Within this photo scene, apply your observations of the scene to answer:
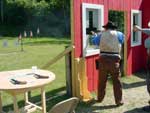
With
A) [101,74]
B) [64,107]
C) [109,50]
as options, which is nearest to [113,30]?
[109,50]

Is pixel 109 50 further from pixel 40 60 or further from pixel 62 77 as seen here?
pixel 40 60

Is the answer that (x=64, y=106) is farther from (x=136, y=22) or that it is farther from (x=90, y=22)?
(x=136, y=22)

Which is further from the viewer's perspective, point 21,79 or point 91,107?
point 91,107

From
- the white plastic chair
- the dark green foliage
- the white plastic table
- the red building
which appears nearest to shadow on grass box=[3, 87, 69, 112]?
the red building

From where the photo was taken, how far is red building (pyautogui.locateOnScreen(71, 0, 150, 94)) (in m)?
8.09

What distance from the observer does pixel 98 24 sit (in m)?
9.03

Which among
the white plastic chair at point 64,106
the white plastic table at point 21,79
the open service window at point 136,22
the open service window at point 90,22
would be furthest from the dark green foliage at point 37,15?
the white plastic chair at point 64,106

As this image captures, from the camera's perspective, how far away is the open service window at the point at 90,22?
8258 mm

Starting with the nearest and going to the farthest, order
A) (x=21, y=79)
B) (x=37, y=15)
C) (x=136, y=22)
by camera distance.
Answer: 1. (x=21, y=79)
2. (x=136, y=22)
3. (x=37, y=15)

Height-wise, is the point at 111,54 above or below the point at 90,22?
below

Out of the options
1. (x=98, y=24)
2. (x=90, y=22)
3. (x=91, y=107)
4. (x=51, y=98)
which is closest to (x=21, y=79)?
(x=91, y=107)

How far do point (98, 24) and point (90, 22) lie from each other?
0.84ft

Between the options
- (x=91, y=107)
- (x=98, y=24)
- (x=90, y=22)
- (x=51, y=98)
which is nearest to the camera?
(x=91, y=107)

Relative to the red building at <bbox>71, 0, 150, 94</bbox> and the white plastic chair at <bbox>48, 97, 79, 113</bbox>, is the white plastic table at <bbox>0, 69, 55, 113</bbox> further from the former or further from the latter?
the red building at <bbox>71, 0, 150, 94</bbox>
